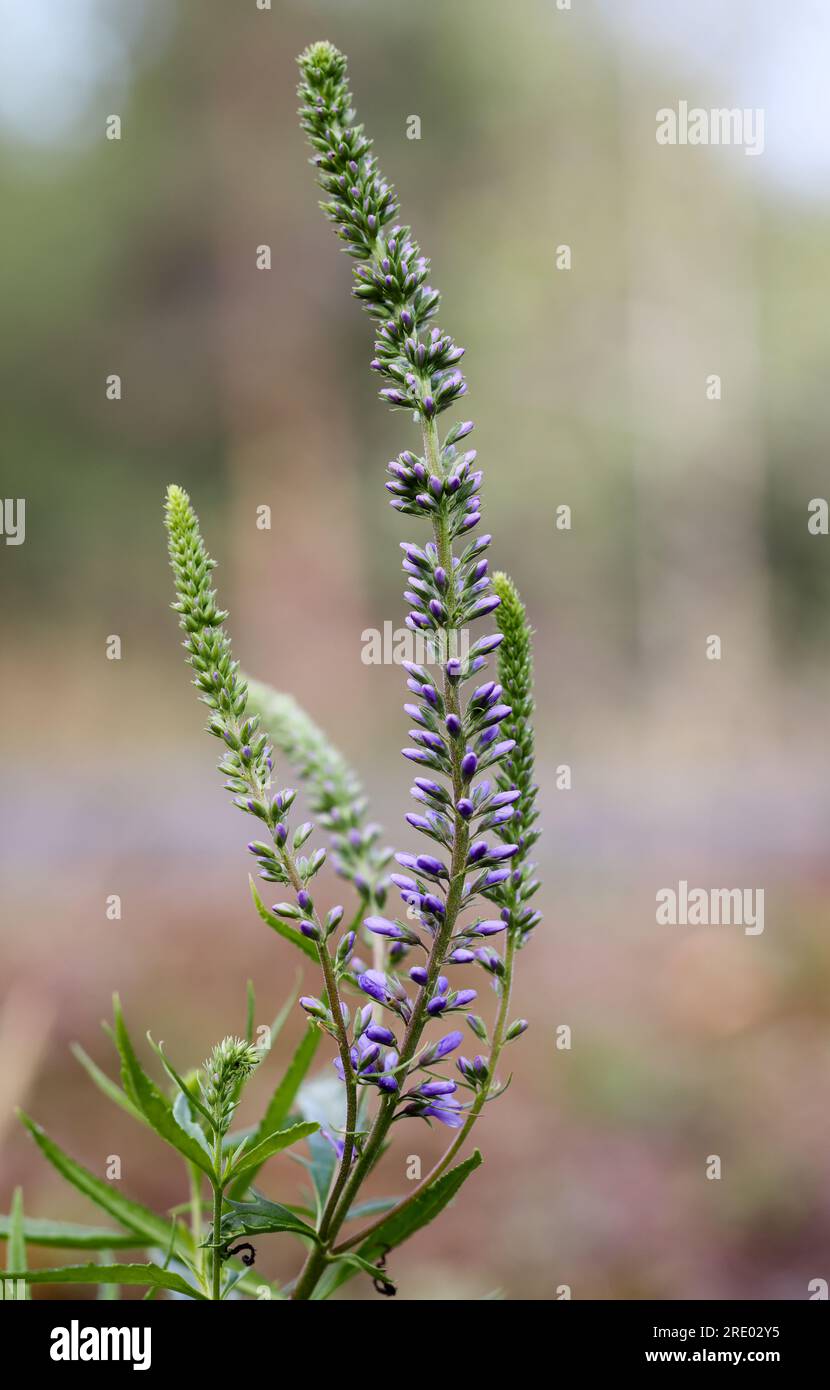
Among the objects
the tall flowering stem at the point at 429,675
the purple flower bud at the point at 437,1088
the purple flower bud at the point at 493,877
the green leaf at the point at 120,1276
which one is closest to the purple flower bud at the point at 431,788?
the tall flowering stem at the point at 429,675

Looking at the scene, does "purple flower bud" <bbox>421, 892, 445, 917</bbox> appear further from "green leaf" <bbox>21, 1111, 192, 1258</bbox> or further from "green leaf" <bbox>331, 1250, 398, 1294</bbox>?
"green leaf" <bbox>21, 1111, 192, 1258</bbox>

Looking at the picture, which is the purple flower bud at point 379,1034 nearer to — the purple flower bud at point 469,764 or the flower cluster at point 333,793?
the purple flower bud at point 469,764

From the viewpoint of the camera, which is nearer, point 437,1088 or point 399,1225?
point 437,1088

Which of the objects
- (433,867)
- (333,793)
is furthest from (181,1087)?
(333,793)

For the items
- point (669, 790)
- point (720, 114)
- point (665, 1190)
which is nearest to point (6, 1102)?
point (665, 1190)

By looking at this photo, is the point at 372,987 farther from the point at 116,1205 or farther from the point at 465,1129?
the point at 116,1205

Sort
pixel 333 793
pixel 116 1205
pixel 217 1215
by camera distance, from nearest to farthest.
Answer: pixel 217 1215 < pixel 116 1205 < pixel 333 793

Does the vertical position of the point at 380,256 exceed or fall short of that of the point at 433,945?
it exceeds it
